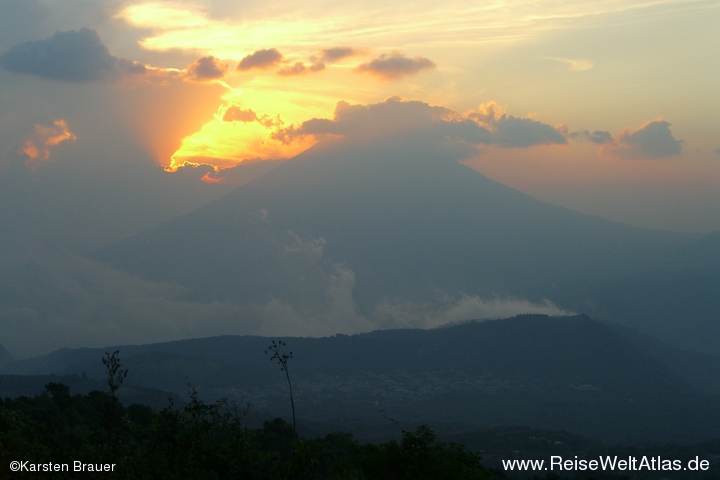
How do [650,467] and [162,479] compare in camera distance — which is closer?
[162,479]

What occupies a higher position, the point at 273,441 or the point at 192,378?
the point at 192,378

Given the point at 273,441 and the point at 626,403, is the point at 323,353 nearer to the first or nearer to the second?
the point at 626,403

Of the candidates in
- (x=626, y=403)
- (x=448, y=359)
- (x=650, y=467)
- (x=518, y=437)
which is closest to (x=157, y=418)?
(x=650, y=467)

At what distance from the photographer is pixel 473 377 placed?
Result: 165375 millimetres

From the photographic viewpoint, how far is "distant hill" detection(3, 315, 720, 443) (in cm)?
11812

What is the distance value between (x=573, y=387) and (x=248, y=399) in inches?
2873

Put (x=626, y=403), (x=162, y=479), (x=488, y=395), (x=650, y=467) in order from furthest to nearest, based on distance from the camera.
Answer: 1. (x=488, y=395)
2. (x=626, y=403)
3. (x=650, y=467)
4. (x=162, y=479)

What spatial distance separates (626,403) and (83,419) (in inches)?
4599

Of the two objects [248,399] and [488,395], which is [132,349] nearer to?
[248,399]

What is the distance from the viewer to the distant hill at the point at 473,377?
118125mm

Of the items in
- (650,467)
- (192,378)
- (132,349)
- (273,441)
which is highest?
(132,349)

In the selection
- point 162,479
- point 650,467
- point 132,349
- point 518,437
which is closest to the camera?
point 162,479

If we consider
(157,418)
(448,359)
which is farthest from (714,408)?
(157,418)

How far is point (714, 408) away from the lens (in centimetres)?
11419
